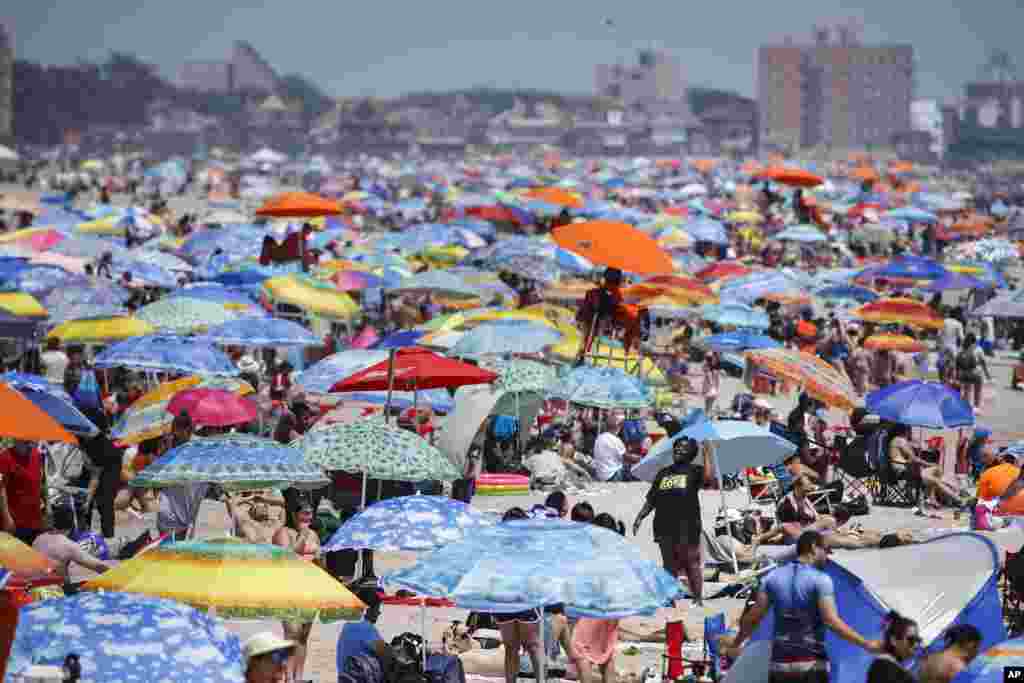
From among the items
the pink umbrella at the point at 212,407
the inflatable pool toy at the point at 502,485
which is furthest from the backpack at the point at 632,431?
the pink umbrella at the point at 212,407

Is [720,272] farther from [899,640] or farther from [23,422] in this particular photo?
[899,640]

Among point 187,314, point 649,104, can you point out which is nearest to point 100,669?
point 187,314

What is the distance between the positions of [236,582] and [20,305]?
954 centimetres

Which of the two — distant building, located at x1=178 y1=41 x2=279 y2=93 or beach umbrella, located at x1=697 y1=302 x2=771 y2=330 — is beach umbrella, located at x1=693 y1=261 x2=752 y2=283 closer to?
beach umbrella, located at x1=697 y1=302 x2=771 y2=330

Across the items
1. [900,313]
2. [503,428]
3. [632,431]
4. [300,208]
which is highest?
[300,208]

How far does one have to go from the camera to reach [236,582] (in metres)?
6.05

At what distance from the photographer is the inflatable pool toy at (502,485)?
1184 centimetres

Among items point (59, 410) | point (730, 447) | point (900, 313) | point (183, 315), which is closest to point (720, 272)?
point (900, 313)

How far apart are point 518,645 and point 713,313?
12204 millimetres

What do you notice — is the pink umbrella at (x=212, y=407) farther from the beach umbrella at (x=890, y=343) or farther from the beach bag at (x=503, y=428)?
the beach umbrella at (x=890, y=343)

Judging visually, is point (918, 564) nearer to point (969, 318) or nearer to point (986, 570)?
point (986, 570)

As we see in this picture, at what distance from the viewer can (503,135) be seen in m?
162

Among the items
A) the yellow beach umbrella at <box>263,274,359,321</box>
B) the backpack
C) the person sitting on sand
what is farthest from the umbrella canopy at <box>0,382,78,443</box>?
the yellow beach umbrella at <box>263,274,359,321</box>

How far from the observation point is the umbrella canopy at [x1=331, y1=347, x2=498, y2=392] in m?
11.3
